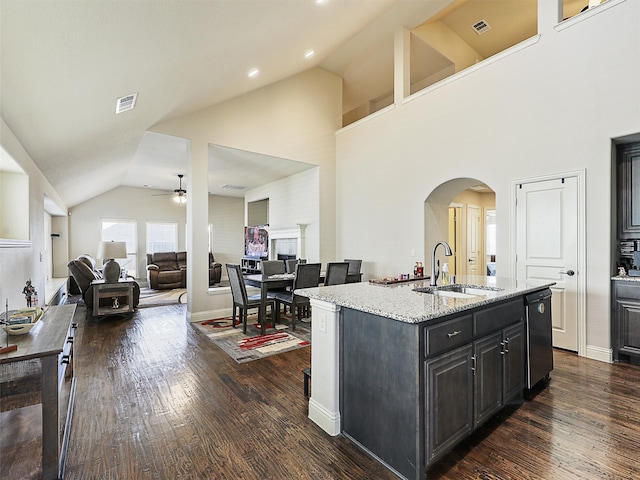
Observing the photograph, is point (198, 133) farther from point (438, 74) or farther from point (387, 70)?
point (438, 74)

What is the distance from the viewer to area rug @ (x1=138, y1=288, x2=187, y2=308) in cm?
675

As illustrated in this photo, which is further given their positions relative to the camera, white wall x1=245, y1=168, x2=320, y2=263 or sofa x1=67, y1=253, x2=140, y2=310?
white wall x1=245, y1=168, x2=320, y2=263

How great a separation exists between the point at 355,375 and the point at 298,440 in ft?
1.93

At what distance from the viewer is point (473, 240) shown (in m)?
7.93

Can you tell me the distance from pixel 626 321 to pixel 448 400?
9.66 ft

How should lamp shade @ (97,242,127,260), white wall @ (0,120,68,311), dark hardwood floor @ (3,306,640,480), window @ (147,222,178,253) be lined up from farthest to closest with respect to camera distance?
window @ (147,222,178,253) < lamp shade @ (97,242,127,260) < white wall @ (0,120,68,311) < dark hardwood floor @ (3,306,640,480)

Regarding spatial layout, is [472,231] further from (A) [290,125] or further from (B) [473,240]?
(A) [290,125]

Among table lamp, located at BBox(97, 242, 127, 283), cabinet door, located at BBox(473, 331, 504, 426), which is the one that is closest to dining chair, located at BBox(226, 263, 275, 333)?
table lamp, located at BBox(97, 242, 127, 283)

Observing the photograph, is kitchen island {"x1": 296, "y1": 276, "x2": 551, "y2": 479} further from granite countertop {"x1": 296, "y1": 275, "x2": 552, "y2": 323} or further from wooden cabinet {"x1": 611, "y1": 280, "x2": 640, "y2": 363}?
wooden cabinet {"x1": 611, "y1": 280, "x2": 640, "y2": 363}

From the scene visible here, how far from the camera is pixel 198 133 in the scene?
5.41 m

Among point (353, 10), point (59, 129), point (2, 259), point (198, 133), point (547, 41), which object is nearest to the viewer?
point (2, 259)

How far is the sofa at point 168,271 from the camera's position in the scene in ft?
28.6

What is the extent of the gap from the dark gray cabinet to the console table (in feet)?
5.32

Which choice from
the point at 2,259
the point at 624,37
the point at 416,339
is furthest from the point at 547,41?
the point at 2,259
